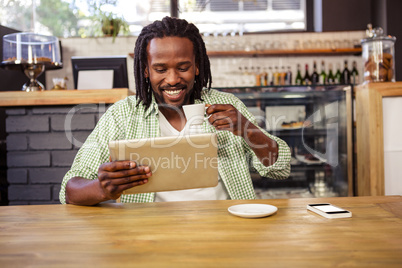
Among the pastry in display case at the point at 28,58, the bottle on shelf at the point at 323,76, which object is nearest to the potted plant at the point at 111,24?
the pastry in display case at the point at 28,58

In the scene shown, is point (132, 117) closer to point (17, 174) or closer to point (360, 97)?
point (17, 174)

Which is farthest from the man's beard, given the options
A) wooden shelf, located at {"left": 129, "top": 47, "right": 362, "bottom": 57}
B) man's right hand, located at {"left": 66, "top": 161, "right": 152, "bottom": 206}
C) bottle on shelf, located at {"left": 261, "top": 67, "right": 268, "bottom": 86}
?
bottle on shelf, located at {"left": 261, "top": 67, "right": 268, "bottom": 86}

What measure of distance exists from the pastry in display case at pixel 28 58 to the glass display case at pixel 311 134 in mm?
1286

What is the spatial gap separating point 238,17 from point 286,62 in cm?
87

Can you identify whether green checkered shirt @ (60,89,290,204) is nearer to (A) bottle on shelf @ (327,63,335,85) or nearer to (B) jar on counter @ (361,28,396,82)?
(B) jar on counter @ (361,28,396,82)

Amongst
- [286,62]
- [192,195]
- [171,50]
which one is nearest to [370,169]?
[192,195]

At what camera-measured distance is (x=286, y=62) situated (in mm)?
4340

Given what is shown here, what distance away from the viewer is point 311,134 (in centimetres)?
263

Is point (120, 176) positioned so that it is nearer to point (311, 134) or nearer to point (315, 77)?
point (311, 134)

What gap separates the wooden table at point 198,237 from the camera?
27.4 inches

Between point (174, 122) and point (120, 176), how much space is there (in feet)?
1.96

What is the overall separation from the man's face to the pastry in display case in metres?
1.34

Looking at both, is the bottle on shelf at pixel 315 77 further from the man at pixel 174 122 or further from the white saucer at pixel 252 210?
the white saucer at pixel 252 210

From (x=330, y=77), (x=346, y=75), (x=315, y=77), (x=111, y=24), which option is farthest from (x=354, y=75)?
(x=111, y=24)
